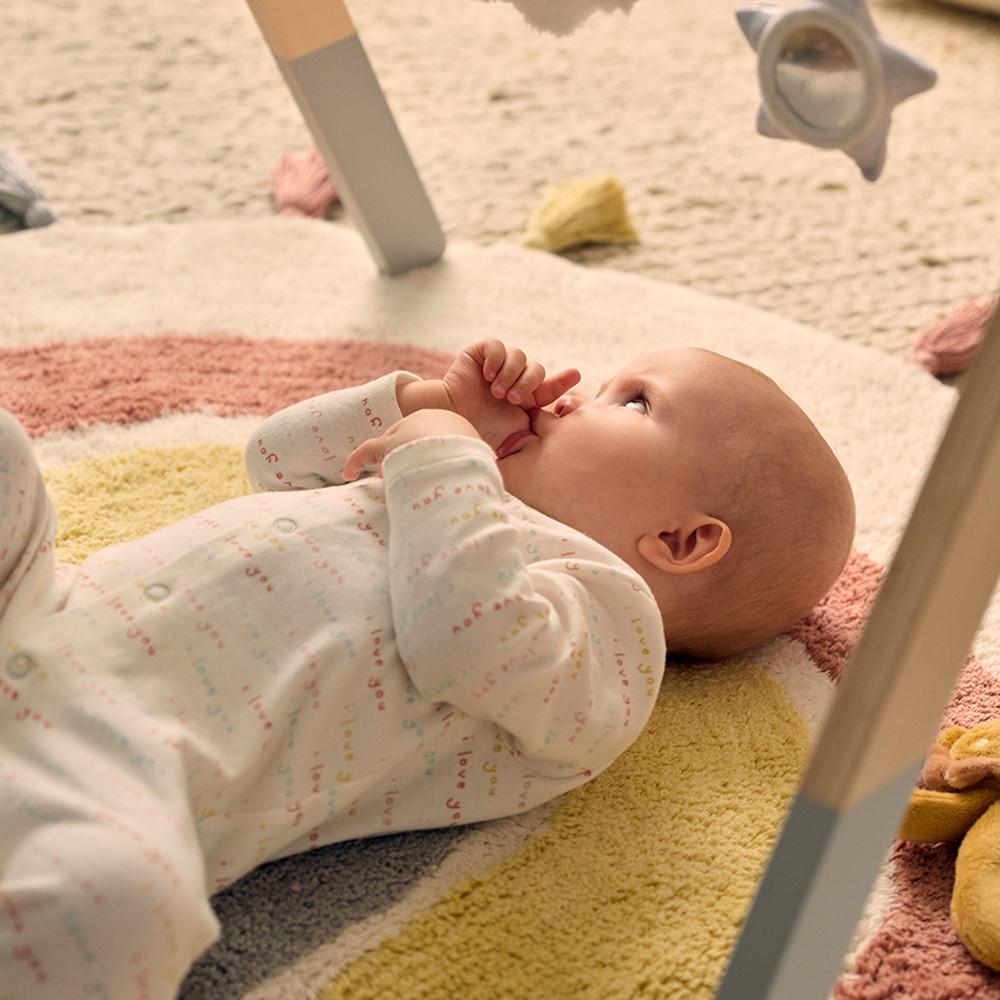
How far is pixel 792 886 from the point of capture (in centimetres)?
Answer: 53

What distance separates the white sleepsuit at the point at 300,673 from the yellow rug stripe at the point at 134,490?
7.8 inches

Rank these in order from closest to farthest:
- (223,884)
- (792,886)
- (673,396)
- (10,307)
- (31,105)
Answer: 1. (792,886)
2. (223,884)
3. (673,396)
4. (10,307)
5. (31,105)

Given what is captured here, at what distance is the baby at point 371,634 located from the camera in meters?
0.58

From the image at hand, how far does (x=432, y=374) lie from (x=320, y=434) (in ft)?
0.96

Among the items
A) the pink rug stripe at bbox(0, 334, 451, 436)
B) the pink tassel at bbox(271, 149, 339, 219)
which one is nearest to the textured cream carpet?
the pink tassel at bbox(271, 149, 339, 219)

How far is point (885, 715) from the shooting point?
0.51m

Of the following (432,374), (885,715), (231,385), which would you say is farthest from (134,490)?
(885,715)

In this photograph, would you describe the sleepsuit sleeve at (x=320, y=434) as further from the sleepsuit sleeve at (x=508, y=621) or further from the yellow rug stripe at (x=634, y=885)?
the yellow rug stripe at (x=634, y=885)

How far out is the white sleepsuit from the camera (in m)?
0.61

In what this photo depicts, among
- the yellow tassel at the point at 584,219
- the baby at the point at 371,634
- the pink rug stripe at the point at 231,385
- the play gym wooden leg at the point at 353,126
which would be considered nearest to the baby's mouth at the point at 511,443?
the baby at the point at 371,634

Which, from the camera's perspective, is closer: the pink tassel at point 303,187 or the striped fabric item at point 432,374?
the striped fabric item at point 432,374

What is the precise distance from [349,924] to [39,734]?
0.19 metres

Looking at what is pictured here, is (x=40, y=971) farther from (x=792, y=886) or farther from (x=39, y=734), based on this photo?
(x=792, y=886)

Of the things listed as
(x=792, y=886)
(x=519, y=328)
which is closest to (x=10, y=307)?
(x=519, y=328)
